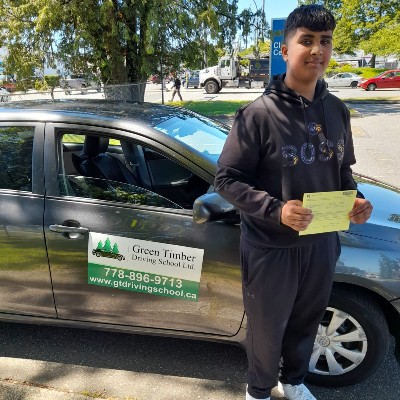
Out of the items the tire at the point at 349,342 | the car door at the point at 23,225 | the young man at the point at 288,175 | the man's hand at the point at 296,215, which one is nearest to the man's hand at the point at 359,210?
the young man at the point at 288,175

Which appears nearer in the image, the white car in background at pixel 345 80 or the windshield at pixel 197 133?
the windshield at pixel 197 133

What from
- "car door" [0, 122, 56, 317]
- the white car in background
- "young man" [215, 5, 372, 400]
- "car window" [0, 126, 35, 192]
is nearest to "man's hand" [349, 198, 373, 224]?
"young man" [215, 5, 372, 400]

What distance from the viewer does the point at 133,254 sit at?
2.36 m

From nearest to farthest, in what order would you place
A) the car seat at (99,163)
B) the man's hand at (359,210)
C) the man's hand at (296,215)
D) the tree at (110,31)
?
1. the man's hand at (296,215)
2. the man's hand at (359,210)
3. the car seat at (99,163)
4. the tree at (110,31)

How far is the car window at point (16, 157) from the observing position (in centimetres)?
256

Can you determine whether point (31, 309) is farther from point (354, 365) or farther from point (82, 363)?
point (354, 365)

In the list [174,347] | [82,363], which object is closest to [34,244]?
[82,363]

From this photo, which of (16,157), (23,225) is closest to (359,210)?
(23,225)

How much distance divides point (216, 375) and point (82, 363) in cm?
86

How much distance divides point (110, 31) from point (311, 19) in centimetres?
1086

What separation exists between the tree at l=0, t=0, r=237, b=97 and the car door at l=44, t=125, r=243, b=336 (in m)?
8.99

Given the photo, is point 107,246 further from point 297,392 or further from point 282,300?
point 297,392

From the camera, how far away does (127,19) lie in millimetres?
11438

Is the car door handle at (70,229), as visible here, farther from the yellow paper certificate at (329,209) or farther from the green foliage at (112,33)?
the green foliage at (112,33)
